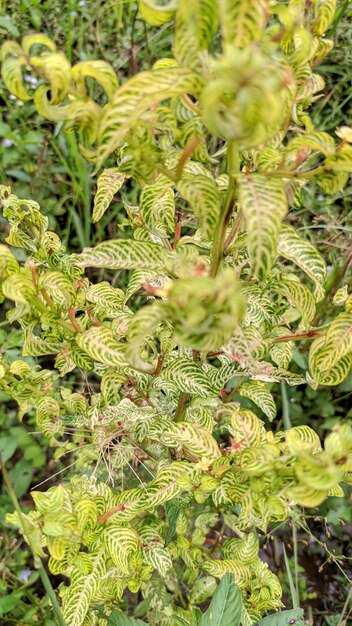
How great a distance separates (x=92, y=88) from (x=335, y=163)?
59.7 inches

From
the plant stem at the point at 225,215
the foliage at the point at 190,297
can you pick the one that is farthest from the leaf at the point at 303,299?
the plant stem at the point at 225,215

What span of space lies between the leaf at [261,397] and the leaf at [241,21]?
2.00ft

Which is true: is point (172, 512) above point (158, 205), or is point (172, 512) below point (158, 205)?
below

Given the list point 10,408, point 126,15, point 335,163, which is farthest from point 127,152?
point 126,15

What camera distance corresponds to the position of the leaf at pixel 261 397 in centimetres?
97

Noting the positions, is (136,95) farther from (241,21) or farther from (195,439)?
(195,439)

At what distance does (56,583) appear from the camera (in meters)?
1.62

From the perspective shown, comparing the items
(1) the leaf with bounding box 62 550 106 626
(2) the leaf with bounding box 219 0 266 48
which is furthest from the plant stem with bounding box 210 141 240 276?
(1) the leaf with bounding box 62 550 106 626

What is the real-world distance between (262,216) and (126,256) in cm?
19

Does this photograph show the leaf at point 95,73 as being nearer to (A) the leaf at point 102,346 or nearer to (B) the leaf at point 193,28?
(B) the leaf at point 193,28

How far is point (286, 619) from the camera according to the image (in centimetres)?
102

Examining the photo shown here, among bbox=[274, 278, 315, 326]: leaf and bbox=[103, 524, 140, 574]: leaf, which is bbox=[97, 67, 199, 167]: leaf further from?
bbox=[103, 524, 140, 574]: leaf

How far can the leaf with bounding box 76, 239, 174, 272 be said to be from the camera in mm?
669

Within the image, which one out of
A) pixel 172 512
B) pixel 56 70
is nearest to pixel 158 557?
pixel 172 512
